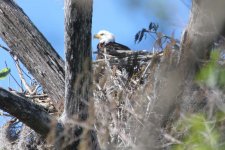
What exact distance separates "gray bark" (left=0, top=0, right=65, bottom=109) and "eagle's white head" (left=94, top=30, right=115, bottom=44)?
8.91 ft

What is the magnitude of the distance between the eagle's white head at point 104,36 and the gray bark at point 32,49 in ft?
8.91

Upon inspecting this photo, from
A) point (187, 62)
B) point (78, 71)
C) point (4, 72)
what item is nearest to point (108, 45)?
point (4, 72)

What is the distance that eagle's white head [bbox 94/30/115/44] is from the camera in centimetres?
1052

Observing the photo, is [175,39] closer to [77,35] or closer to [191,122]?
[77,35]

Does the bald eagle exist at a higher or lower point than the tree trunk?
higher

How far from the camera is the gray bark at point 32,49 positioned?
736 cm

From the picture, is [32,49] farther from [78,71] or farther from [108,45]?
[108,45]

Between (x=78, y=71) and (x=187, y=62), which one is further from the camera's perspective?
(x=78, y=71)

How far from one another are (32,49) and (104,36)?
3.54 meters

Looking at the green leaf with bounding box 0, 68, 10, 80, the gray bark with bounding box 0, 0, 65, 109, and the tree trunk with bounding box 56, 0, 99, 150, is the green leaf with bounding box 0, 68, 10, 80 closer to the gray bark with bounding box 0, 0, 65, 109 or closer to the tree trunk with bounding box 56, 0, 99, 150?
the gray bark with bounding box 0, 0, 65, 109

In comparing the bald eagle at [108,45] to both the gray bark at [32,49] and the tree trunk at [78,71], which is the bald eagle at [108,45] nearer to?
the gray bark at [32,49]

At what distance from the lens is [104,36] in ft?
35.9

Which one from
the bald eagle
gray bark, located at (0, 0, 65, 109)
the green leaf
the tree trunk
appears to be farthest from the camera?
the bald eagle

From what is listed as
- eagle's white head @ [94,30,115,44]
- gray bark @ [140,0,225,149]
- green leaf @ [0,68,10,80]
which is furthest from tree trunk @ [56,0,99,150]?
eagle's white head @ [94,30,115,44]
